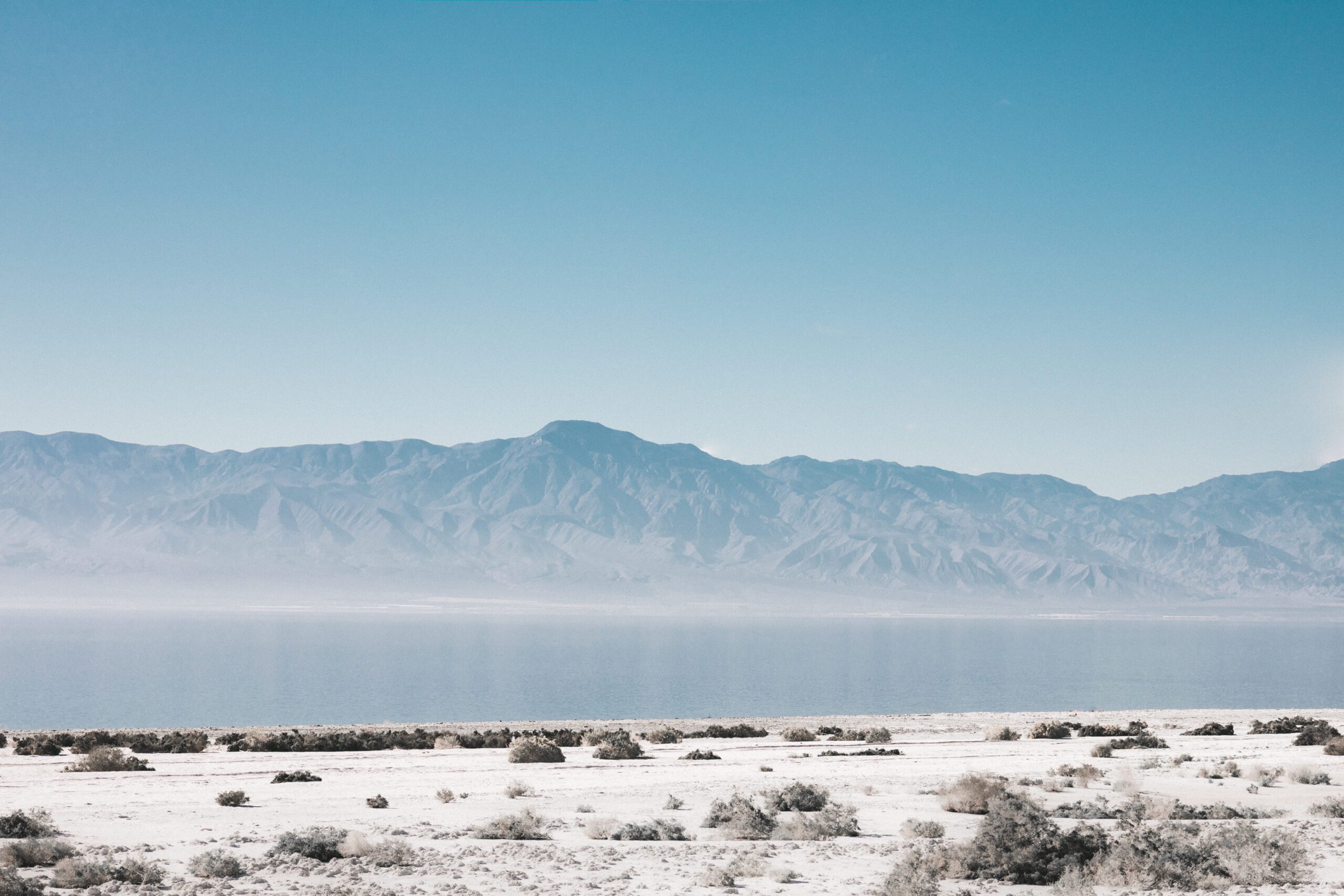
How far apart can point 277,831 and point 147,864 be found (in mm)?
3066

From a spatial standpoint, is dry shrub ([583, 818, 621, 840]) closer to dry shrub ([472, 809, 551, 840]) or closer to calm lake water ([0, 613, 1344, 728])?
dry shrub ([472, 809, 551, 840])

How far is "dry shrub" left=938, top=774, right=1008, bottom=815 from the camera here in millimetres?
20156

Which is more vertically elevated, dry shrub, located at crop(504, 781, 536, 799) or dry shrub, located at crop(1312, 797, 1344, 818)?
dry shrub, located at crop(1312, 797, 1344, 818)

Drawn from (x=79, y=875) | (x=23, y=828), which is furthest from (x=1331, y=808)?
(x=23, y=828)

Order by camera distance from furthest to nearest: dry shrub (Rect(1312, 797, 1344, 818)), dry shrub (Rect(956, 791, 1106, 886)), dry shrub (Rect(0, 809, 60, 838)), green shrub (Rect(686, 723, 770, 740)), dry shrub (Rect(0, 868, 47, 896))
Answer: green shrub (Rect(686, 723, 770, 740)) < dry shrub (Rect(1312, 797, 1344, 818)) < dry shrub (Rect(0, 809, 60, 838)) < dry shrub (Rect(956, 791, 1106, 886)) < dry shrub (Rect(0, 868, 47, 896))

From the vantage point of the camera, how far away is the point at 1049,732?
126 feet

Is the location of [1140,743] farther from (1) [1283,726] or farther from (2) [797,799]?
(2) [797,799]

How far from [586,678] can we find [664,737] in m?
71.7

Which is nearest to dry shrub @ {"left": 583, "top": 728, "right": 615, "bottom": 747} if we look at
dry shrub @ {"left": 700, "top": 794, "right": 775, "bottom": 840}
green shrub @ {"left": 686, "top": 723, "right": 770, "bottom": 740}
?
green shrub @ {"left": 686, "top": 723, "right": 770, "bottom": 740}

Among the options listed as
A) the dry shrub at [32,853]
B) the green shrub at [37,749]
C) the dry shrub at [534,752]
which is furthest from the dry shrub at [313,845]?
the green shrub at [37,749]

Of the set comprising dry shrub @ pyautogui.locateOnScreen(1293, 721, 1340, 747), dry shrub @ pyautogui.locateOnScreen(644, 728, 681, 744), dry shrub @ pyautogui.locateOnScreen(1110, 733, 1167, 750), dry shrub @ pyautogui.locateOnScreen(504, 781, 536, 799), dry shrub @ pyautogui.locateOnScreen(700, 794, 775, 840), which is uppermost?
dry shrub @ pyautogui.locateOnScreen(700, 794, 775, 840)

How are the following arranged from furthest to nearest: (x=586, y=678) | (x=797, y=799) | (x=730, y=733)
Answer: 1. (x=586, y=678)
2. (x=730, y=733)
3. (x=797, y=799)

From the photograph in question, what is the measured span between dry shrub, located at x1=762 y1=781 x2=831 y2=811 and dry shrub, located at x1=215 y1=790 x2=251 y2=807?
9.47m

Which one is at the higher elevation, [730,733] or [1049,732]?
[1049,732]
